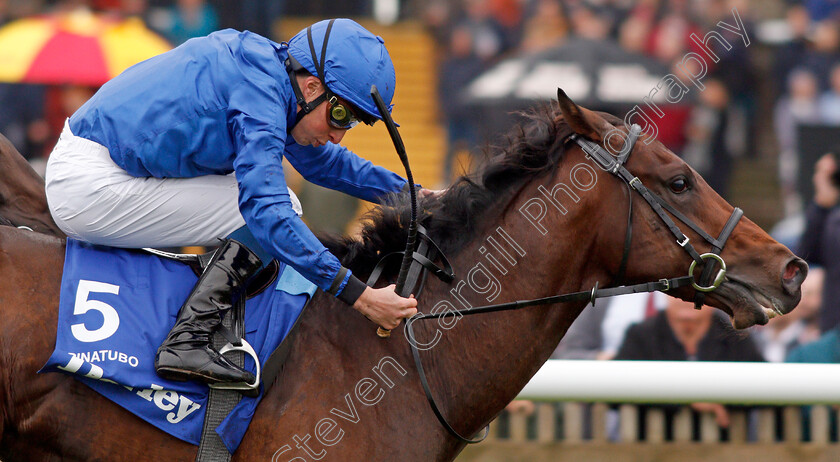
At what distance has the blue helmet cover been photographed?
3.13 metres

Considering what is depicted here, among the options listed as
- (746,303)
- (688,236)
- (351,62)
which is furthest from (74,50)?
(746,303)

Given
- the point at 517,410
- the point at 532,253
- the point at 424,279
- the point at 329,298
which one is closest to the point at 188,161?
the point at 329,298

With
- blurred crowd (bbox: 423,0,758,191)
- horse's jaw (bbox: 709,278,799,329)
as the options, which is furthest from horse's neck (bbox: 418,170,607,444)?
blurred crowd (bbox: 423,0,758,191)

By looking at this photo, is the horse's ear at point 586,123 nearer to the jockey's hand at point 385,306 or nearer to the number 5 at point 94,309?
the jockey's hand at point 385,306

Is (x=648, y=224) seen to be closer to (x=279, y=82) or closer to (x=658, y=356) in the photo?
(x=279, y=82)

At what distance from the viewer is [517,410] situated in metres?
4.73

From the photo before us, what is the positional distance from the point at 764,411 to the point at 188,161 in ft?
10.2

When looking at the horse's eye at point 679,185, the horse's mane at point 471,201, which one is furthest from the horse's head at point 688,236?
the horse's mane at point 471,201

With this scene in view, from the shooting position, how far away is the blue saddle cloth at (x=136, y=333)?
2.96 metres

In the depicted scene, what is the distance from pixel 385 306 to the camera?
121 inches

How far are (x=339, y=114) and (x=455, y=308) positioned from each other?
0.79 meters

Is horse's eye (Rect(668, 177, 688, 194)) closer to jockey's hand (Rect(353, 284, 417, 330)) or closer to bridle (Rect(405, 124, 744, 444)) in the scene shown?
bridle (Rect(405, 124, 744, 444))

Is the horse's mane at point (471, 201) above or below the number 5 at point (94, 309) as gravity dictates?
above

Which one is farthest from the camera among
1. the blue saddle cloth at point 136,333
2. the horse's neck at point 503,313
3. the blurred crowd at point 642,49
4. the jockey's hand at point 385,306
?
the blurred crowd at point 642,49
